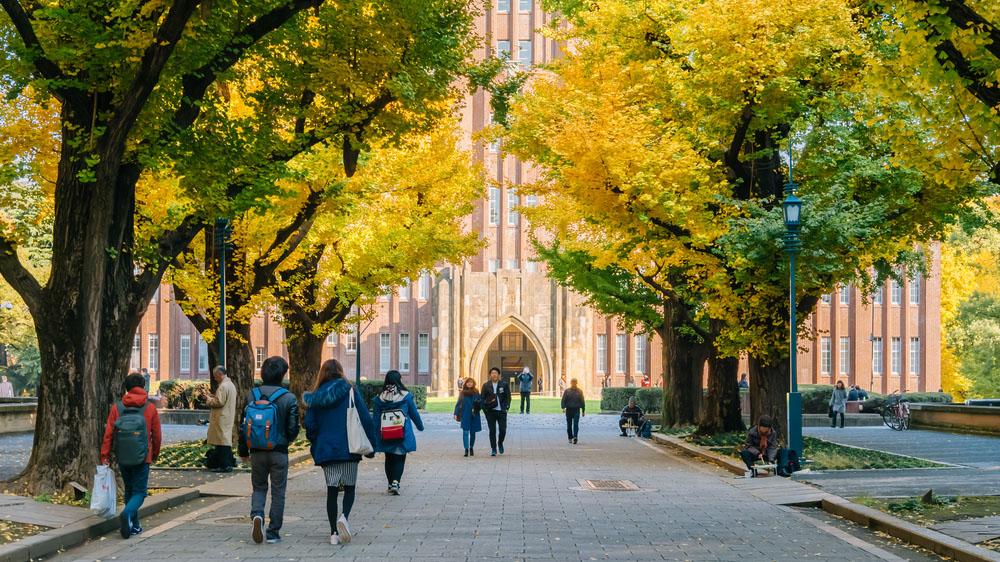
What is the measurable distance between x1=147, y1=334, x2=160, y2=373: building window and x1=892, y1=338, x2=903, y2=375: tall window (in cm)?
4133

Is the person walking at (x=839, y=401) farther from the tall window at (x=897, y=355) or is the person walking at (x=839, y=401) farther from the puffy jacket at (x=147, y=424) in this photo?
the tall window at (x=897, y=355)

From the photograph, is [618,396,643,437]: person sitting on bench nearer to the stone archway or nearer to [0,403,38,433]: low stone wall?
[0,403,38,433]: low stone wall

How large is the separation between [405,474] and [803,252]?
716 centimetres

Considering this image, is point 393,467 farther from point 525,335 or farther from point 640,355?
point 640,355

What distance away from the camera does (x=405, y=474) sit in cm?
1909

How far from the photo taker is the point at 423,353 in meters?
70.7

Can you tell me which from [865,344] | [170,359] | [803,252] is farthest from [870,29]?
[170,359]

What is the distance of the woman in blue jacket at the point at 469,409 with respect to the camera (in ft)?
74.6

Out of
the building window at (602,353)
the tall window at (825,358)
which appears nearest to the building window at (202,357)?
the building window at (602,353)

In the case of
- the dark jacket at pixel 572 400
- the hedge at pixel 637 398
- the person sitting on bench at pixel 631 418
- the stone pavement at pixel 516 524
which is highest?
the dark jacket at pixel 572 400

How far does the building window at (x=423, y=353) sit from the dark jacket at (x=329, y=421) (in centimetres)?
5909

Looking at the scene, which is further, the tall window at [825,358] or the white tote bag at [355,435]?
the tall window at [825,358]

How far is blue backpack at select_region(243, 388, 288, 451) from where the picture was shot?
1100cm

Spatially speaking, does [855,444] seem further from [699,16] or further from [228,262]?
[228,262]
